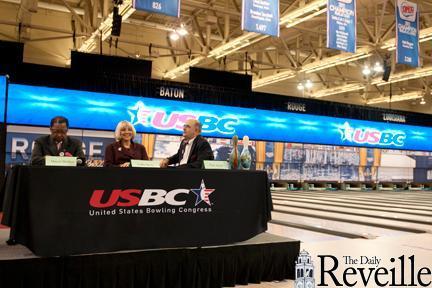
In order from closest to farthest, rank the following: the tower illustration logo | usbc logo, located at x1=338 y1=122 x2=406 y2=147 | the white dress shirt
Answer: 1. the tower illustration logo
2. the white dress shirt
3. usbc logo, located at x1=338 y1=122 x2=406 y2=147

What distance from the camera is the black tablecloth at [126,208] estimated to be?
7.79 ft

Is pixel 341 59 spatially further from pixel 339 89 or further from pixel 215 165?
pixel 215 165

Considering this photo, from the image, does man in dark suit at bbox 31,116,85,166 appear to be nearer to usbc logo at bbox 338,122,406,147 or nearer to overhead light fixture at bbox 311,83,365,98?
usbc logo at bbox 338,122,406,147

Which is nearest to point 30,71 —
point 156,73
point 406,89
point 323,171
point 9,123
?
point 9,123

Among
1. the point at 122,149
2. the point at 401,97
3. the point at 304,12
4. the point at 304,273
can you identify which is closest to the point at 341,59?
the point at 304,12

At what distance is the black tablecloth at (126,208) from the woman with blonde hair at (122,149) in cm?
79

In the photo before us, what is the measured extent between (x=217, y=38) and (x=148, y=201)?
12385 mm

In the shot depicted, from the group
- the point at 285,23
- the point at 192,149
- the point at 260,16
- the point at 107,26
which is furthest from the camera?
the point at 285,23

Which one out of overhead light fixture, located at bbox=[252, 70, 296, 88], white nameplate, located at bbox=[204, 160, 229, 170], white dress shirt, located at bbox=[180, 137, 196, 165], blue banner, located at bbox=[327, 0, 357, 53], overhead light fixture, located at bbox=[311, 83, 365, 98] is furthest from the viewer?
overhead light fixture, located at bbox=[311, 83, 365, 98]

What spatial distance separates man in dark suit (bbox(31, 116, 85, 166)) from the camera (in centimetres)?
318

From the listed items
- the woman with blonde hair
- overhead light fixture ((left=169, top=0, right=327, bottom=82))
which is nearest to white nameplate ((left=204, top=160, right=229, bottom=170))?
the woman with blonde hair

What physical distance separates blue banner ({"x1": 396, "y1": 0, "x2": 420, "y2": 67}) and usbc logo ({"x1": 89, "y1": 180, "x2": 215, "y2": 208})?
281 inches

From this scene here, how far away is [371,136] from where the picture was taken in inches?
611

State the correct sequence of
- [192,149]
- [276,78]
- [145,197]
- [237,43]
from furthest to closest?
[276,78] < [237,43] < [192,149] < [145,197]
